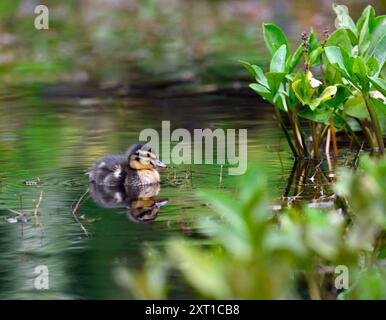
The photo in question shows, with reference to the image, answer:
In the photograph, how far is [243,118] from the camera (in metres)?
9.27

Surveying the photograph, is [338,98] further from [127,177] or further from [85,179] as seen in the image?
[85,179]

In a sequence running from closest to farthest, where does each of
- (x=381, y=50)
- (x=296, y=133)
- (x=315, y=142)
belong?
(x=381, y=50) < (x=296, y=133) < (x=315, y=142)

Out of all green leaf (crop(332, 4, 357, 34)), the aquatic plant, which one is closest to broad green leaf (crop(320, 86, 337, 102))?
the aquatic plant

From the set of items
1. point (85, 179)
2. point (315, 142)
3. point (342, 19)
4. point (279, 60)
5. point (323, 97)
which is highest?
point (342, 19)

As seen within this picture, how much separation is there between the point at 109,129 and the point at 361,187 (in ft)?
18.5

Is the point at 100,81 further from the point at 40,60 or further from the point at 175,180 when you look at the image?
the point at 175,180

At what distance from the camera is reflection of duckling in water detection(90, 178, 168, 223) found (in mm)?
5973

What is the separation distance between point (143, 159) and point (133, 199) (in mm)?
454

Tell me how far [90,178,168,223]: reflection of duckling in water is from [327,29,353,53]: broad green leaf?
139 centimetres

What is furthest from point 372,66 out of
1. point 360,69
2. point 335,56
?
point 335,56

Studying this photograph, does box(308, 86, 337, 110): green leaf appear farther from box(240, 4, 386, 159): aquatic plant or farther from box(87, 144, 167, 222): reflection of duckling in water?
box(87, 144, 167, 222): reflection of duckling in water

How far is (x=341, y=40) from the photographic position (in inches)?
254

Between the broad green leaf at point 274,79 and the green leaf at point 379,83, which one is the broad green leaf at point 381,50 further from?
the broad green leaf at point 274,79

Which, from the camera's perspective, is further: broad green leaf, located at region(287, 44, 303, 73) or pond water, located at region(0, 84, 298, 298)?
broad green leaf, located at region(287, 44, 303, 73)
